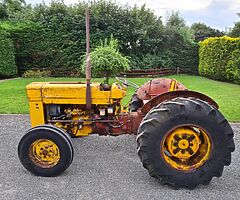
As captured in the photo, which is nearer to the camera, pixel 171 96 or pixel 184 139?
pixel 184 139

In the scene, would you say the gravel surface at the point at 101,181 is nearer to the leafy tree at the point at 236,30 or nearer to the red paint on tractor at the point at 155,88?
the red paint on tractor at the point at 155,88

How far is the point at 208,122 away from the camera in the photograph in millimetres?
3102

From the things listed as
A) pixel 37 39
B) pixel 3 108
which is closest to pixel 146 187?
pixel 3 108

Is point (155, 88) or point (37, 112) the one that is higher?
point (155, 88)

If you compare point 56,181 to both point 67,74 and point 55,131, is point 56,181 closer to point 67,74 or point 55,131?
point 55,131

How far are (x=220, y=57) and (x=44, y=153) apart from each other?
42.6 feet

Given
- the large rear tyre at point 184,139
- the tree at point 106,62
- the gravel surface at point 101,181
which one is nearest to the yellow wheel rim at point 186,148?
the large rear tyre at point 184,139

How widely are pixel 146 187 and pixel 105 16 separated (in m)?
14.3

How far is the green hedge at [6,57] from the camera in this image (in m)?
14.0

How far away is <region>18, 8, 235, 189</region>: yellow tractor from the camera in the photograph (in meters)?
3.12

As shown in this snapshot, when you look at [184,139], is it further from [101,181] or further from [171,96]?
[101,181]

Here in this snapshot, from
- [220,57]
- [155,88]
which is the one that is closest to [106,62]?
[155,88]

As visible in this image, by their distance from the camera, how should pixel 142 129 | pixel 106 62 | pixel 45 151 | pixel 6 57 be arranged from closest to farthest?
1. pixel 142 129
2. pixel 45 151
3. pixel 106 62
4. pixel 6 57

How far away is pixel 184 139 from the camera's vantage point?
10.7ft
